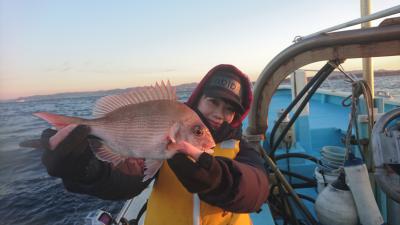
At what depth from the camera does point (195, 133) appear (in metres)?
1.92

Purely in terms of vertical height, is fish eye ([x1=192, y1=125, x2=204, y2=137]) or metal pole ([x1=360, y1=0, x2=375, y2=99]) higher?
metal pole ([x1=360, y1=0, x2=375, y2=99])

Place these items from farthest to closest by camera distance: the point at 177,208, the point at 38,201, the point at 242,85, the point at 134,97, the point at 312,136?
1. the point at 38,201
2. the point at 312,136
3. the point at 242,85
4. the point at 177,208
5. the point at 134,97

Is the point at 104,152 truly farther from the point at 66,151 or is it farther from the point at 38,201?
the point at 38,201

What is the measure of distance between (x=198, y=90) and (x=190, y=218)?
3.73ft

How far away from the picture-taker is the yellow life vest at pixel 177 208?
2.45 m

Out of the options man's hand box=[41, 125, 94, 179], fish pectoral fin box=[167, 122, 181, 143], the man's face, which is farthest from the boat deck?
man's hand box=[41, 125, 94, 179]

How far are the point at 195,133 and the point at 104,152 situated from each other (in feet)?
2.18

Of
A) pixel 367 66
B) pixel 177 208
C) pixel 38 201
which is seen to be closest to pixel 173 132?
pixel 177 208

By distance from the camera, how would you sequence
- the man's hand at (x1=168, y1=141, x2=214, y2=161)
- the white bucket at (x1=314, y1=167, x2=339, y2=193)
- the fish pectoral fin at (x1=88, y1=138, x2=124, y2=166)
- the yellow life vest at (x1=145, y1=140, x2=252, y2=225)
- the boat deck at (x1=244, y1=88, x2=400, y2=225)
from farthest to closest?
the boat deck at (x1=244, y1=88, x2=400, y2=225), the white bucket at (x1=314, y1=167, x2=339, y2=193), the yellow life vest at (x1=145, y1=140, x2=252, y2=225), the fish pectoral fin at (x1=88, y1=138, x2=124, y2=166), the man's hand at (x1=168, y1=141, x2=214, y2=161)

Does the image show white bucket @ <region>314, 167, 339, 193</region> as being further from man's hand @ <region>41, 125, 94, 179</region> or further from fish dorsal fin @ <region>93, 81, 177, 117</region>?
man's hand @ <region>41, 125, 94, 179</region>

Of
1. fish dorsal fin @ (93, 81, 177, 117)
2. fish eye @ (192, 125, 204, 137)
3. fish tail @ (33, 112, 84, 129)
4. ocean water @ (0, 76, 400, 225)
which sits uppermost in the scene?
fish dorsal fin @ (93, 81, 177, 117)

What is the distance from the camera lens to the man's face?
2.55 metres

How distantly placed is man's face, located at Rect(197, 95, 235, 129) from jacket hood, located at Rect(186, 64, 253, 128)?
109mm

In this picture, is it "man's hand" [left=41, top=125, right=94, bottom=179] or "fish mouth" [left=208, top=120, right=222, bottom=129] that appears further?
"fish mouth" [left=208, top=120, right=222, bottom=129]
